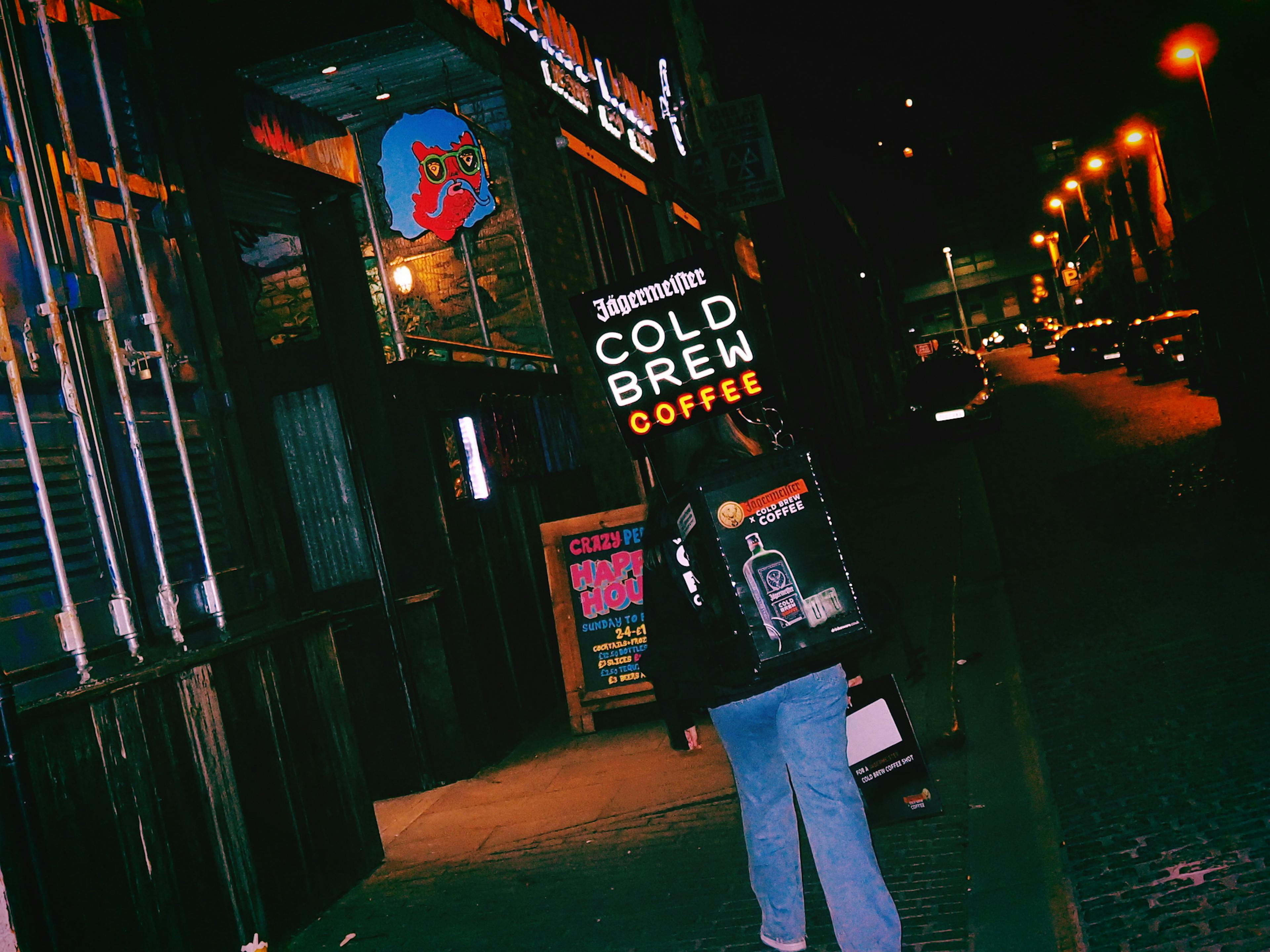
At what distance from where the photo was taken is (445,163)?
8.90m

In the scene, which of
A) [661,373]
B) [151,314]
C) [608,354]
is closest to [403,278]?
[151,314]

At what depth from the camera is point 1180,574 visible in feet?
27.1

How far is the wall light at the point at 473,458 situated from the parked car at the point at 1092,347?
29.9m

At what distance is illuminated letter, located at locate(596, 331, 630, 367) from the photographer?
5039 mm

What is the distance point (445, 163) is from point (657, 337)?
4678 mm

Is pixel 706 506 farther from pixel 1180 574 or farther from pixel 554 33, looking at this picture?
pixel 554 33

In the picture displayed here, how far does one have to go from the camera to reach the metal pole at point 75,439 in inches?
159

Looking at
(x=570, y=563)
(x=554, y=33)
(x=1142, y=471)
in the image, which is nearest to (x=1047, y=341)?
(x=1142, y=471)

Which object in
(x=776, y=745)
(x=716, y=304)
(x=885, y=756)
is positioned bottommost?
(x=885, y=756)

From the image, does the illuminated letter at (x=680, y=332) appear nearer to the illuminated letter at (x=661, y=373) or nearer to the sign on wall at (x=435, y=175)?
the illuminated letter at (x=661, y=373)

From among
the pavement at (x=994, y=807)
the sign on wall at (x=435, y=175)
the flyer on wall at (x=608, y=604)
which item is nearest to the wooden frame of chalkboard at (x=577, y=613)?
the flyer on wall at (x=608, y=604)

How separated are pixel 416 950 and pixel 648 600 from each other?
197 cm

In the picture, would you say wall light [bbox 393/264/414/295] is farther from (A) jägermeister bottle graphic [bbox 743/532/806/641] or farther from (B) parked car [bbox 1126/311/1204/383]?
(B) parked car [bbox 1126/311/1204/383]

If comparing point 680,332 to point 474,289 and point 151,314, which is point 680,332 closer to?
point 151,314
